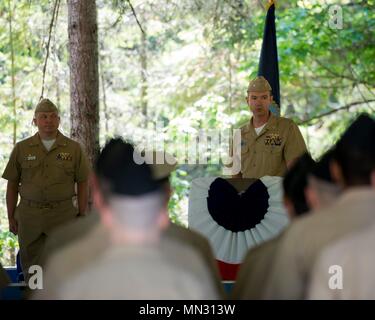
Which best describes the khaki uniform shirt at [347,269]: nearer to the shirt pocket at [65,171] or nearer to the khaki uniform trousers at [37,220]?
the khaki uniform trousers at [37,220]

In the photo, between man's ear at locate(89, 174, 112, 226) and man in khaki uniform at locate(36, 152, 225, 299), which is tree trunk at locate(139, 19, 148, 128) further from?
man's ear at locate(89, 174, 112, 226)

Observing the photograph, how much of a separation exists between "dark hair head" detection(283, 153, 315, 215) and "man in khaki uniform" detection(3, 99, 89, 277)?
289 cm

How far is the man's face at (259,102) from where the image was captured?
541 centimetres

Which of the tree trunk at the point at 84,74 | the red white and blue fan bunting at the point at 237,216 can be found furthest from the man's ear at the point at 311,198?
the tree trunk at the point at 84,74

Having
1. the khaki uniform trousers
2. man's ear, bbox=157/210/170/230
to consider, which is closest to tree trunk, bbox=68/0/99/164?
the khaki uniform trousers

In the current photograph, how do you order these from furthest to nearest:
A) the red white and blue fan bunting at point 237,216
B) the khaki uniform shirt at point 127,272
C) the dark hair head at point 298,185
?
the red white and blue fan bunting at point 237,216 < the dark hair head at point 298,185 < the khaki uniform shirt at point 127,272

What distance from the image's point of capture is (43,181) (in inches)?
218

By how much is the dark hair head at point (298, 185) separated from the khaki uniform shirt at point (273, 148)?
2.67 meters

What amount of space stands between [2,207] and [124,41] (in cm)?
351

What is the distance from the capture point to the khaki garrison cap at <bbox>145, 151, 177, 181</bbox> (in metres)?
2.24

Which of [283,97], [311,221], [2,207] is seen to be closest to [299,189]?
[311,221]

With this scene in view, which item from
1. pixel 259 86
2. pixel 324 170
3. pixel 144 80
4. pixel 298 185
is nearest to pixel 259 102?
pixel 259 86

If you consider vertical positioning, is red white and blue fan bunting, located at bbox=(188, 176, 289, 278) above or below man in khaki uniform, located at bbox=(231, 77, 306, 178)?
below

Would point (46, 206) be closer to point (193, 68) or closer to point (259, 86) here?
point (259, 86)
